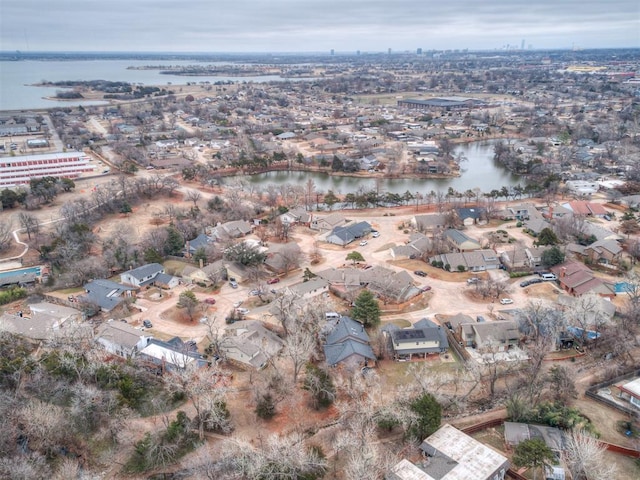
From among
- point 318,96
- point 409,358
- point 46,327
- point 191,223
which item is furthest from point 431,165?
point 318,96

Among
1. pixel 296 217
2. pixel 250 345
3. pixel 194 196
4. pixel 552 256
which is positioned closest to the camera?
pixel 250 345

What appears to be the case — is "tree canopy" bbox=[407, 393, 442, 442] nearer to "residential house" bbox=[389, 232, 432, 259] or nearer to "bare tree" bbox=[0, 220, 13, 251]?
"residential house" bbox=[389, 232, 432, 259]

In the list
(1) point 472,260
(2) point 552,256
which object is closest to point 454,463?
(1) point 472,260

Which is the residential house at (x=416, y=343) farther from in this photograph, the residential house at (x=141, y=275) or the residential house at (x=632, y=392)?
the residential house at (x=141, y=275)

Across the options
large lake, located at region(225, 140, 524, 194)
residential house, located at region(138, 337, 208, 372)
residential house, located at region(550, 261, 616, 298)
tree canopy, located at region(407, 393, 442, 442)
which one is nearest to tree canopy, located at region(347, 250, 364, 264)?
residential house, located at region(550, 261, 616, 298)

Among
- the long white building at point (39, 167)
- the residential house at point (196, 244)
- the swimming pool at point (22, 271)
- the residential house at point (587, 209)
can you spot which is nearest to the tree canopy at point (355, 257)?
the residential house at point (196, 244)

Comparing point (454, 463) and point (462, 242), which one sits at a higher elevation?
point (454, 463)

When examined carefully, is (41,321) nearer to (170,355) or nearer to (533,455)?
(170,355)
